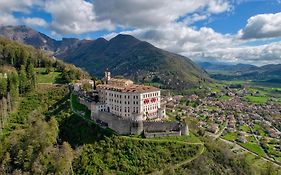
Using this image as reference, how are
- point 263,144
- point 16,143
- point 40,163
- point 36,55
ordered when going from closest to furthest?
1. point 40,163
2. point 16,143
3. point 263,144
4. point 36,55

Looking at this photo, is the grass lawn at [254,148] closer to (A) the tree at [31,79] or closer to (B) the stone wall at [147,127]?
(B) the stone wall at [147,127]

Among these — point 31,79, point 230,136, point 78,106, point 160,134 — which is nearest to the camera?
point 160,134

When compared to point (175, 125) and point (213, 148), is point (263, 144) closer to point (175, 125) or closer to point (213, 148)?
point (213, 148)

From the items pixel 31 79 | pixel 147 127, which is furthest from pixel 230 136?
pixel 31 79

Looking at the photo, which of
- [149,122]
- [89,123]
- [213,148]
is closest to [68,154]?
[89,123]

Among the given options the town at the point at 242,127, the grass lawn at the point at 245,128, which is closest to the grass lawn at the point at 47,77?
the town at the point at 242,127

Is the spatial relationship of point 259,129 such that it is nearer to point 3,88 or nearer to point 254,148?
point 254,148
